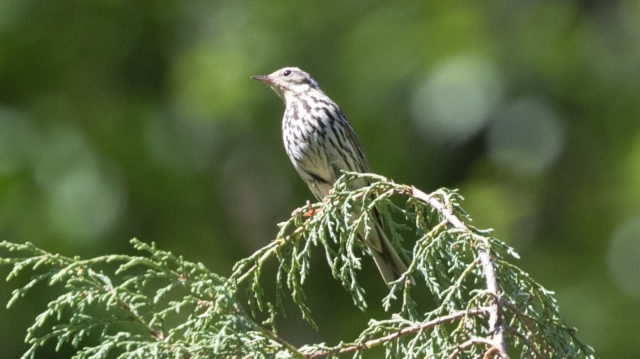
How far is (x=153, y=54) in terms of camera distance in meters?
9.08

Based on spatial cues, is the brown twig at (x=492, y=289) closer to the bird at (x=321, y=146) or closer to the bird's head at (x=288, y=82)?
the bird at (x=321, y=146)

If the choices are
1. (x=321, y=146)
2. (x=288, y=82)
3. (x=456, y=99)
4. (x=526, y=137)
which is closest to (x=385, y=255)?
(x=321, y=146)

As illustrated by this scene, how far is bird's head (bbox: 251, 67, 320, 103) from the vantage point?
5336mm

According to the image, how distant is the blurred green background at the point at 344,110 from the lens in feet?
25.2

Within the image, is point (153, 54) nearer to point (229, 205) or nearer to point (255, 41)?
point (255, 41)

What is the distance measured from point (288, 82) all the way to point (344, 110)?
249cm

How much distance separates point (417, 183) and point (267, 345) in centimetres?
583

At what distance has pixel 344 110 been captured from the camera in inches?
312

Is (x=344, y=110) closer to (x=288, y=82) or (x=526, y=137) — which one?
(x=526, y=137)

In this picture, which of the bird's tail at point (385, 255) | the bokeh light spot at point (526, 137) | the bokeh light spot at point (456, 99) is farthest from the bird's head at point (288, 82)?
the bokeh light spot at point (526, 137)

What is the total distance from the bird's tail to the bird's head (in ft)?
4.97

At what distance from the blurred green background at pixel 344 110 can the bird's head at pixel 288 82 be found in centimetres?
219

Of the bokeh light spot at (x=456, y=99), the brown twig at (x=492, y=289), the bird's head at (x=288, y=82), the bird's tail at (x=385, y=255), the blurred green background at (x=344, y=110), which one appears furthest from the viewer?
the bokeh light spot at (x=456, y=99)

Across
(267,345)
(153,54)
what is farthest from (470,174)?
(267,345)
